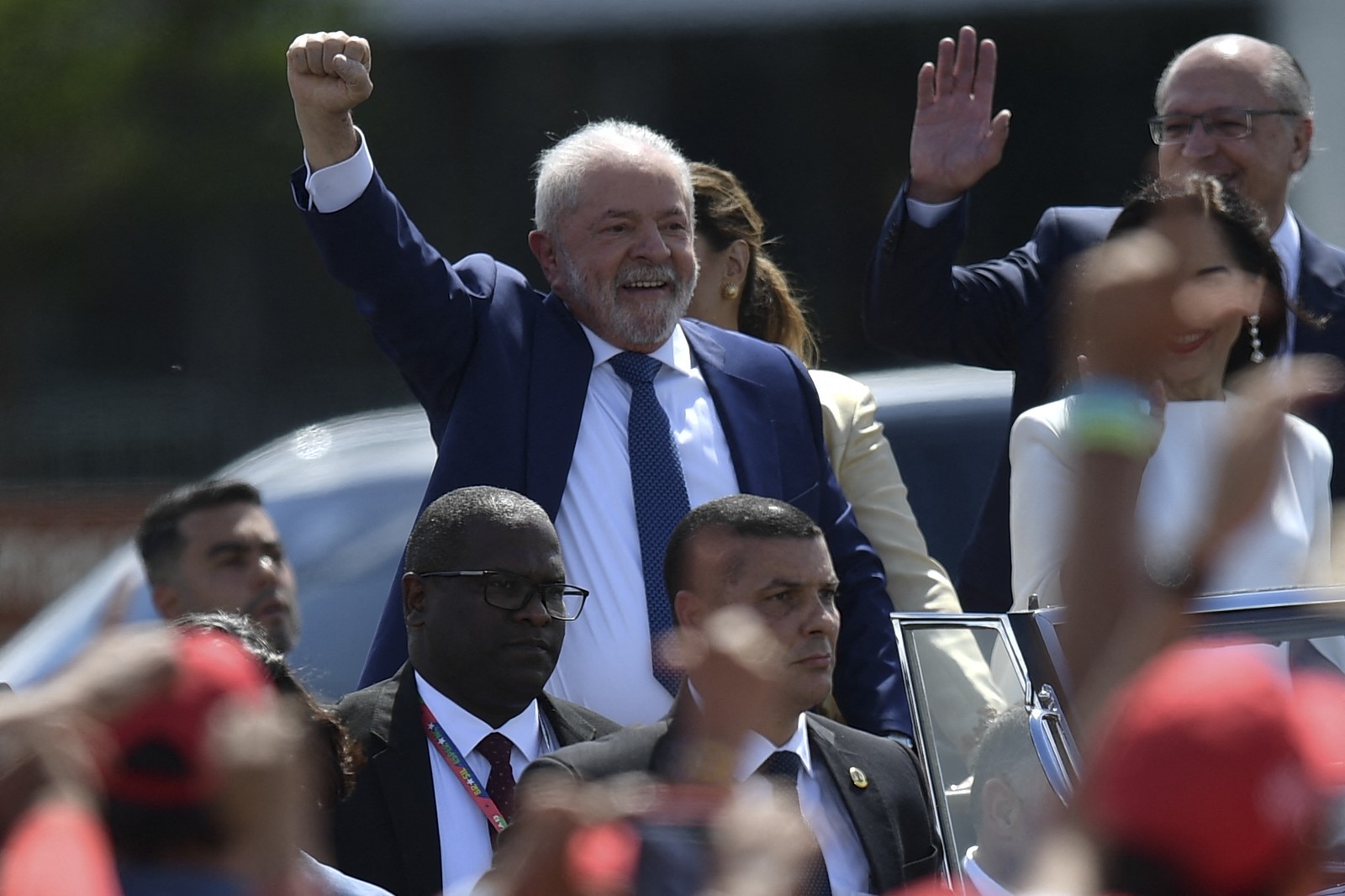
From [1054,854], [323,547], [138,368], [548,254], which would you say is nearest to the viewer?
[1054,854]

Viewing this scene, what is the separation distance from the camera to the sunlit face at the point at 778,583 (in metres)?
3.80

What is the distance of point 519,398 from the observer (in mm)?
4410

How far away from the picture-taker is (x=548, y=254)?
15.5 ft

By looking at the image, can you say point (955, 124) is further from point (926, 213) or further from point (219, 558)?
point (219, 558)

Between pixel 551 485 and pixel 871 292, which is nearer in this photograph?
pixel 551 485

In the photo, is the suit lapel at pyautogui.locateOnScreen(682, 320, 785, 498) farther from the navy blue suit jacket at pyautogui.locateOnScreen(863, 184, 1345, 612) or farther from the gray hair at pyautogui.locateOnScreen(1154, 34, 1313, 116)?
the gray hair at pyautogui.locateOnScreen(1154, 34, 1313, 116)

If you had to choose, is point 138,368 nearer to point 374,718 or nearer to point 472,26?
point 472,26

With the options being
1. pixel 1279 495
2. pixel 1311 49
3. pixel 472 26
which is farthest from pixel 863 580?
pixel 472 26

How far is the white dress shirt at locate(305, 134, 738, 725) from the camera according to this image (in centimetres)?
421

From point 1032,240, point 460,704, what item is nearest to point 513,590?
point 460,704

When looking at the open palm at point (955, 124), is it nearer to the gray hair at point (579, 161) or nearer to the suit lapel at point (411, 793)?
the gray hair at point (579, 161)

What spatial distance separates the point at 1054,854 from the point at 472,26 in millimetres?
12636

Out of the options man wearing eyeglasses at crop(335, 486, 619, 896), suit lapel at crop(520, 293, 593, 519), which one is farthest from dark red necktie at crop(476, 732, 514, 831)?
suit lapel at crop(520, 293, 593, 519)

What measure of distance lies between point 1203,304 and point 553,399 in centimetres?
233
